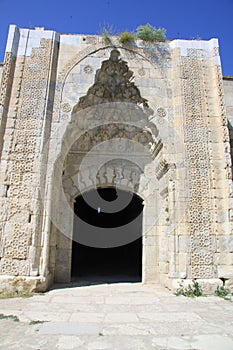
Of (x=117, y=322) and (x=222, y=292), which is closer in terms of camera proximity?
(x=117, y=322)

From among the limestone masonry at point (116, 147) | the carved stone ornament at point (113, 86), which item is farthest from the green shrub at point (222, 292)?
the carved stone ornament at point (113, 86)

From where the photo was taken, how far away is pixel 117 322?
2.96m

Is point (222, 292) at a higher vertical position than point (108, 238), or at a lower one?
lower

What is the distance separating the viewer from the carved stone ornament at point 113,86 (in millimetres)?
5938

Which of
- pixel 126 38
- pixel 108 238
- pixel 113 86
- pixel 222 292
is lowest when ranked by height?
pixel 222 292

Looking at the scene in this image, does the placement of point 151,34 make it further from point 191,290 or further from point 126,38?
point 191,290

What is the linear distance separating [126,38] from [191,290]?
535cm

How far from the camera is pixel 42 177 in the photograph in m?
5.05

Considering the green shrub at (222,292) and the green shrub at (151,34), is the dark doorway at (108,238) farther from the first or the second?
the green shrub at (151,34)

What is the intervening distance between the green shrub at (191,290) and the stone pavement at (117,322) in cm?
16

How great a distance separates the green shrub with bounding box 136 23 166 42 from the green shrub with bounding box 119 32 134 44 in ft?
0.73

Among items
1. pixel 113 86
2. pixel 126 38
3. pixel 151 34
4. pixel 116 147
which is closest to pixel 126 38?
pixel 126 38

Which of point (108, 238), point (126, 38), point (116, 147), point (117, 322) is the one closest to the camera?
point (117, 322)

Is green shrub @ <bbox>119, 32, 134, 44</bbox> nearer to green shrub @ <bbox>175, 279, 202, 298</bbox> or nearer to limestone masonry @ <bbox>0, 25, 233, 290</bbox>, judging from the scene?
limestone masonry @ <bbox>0, 25, 233, 290</bbox>
